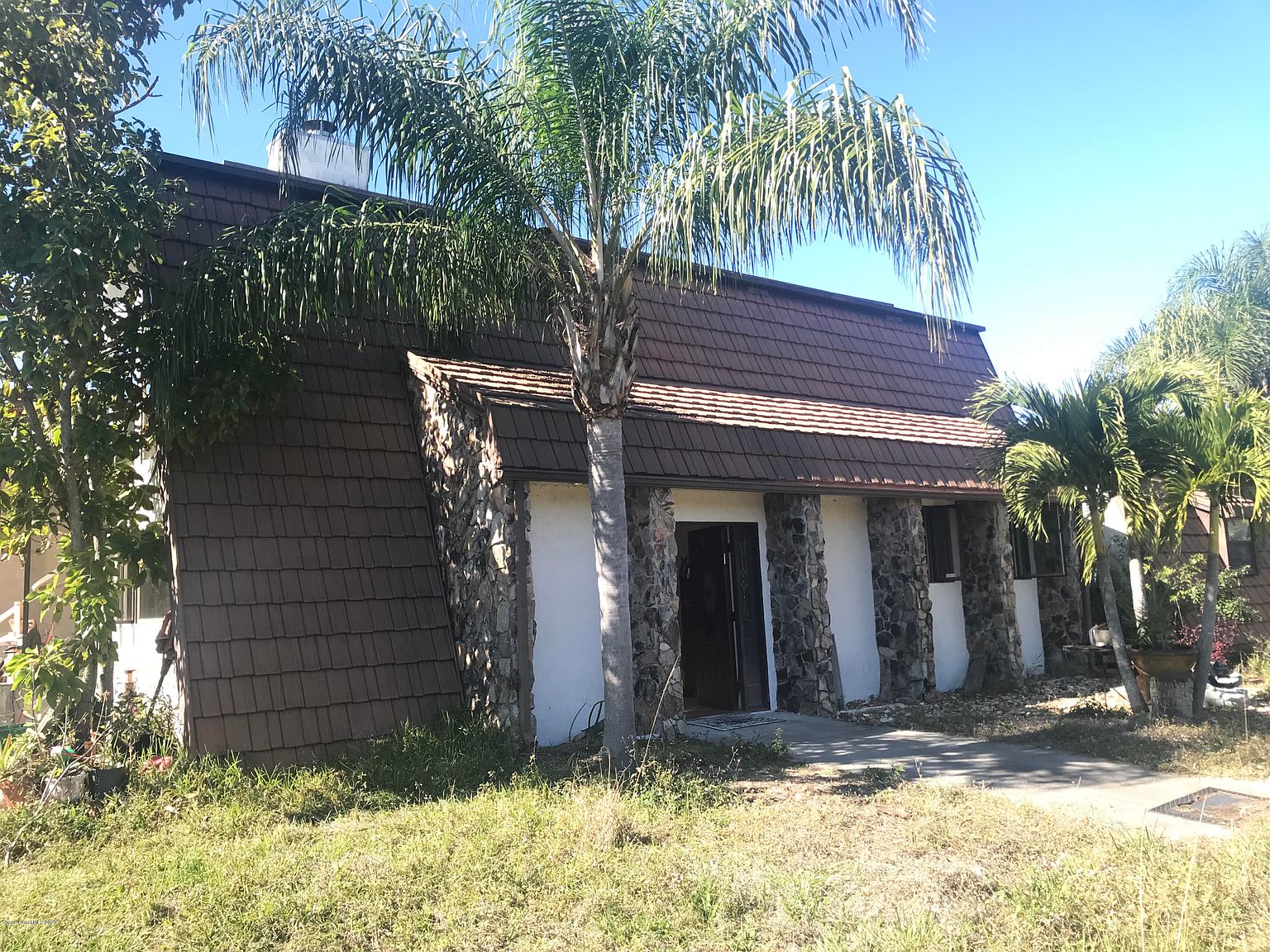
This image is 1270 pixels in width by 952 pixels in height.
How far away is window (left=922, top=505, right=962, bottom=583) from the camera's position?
40.9 feet

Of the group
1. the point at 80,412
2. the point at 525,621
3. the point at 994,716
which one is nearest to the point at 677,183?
the point at 525,621

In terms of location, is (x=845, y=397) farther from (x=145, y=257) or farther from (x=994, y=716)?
(x=145, y=257)

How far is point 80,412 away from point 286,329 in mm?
1996

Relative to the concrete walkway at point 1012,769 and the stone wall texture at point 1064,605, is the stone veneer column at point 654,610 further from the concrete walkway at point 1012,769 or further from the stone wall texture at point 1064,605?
the stone wall texture at point 1064,605

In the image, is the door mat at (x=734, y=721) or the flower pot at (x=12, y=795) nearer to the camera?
the flower pot at (x=12, y=795)

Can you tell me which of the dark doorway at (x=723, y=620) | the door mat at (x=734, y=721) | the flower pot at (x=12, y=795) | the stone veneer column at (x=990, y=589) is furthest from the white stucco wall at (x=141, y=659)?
the stone veneer column at (x=990, y=589)

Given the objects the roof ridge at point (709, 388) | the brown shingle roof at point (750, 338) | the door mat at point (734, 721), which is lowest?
the door mat at point (734, 721)

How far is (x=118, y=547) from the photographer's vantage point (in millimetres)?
7629

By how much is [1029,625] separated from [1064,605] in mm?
581

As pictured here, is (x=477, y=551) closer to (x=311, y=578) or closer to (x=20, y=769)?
(x=311, y=578)

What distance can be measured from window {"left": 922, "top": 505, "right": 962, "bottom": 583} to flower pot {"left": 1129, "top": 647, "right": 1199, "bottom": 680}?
317cm

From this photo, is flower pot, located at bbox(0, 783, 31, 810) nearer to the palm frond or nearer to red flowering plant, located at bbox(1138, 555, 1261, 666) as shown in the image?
the palm frond

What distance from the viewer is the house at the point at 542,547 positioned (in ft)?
25.9

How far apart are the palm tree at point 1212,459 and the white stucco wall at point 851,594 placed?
11.7ft
